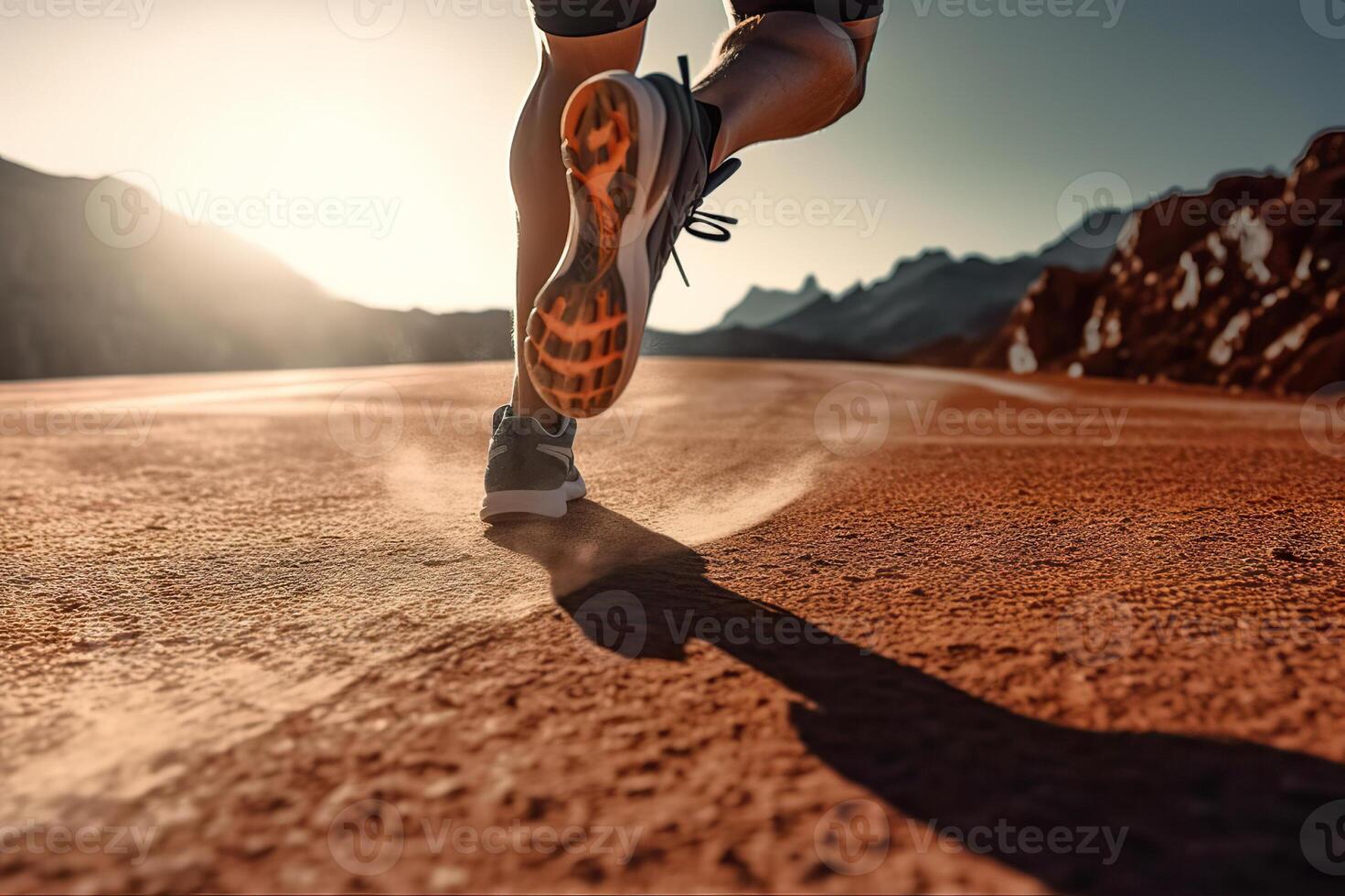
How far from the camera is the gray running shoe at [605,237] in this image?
74cm

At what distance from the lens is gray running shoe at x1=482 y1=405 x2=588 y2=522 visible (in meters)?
0.97

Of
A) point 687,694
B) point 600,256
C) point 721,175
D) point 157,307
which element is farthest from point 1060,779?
point 157,307

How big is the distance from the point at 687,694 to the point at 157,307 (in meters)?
22.3

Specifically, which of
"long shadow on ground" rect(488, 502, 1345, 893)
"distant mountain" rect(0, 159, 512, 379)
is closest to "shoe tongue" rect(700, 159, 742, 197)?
"long shadow on ground" rect(488, 502, 1345, 893)

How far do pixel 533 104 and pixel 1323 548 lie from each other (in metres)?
0.99

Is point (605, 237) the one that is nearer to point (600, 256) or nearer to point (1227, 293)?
point (600, 256)

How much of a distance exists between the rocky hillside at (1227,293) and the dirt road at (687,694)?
469 centimetres

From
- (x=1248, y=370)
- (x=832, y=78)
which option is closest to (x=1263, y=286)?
(x=1248, y=370)

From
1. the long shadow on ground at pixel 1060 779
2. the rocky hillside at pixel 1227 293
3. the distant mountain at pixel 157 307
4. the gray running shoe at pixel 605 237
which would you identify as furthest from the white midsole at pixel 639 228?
the distant mountain at pixel 157 307

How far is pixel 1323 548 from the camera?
2.51ft

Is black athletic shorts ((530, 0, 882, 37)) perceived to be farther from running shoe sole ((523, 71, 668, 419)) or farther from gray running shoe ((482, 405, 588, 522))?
gray running shoe ((482, 405, 588, 522))

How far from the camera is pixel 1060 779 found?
361 mm

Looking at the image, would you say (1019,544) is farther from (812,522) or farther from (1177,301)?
(1177,301)

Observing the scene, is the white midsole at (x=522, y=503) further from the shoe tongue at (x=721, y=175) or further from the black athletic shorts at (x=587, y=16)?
the black athletic shorts at (x=587, y=16)
